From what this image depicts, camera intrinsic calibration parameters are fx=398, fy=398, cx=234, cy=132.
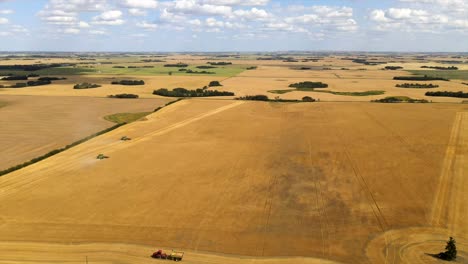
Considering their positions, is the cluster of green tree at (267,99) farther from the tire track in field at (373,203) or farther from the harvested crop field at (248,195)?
the tire track in field at (373,203)

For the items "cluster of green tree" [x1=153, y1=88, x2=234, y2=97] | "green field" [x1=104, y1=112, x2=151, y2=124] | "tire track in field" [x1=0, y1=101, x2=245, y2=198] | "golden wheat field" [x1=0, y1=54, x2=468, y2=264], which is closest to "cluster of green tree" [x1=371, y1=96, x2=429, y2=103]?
"golden wheat field" [x1=0, y1=54, x2=468, y2=264]

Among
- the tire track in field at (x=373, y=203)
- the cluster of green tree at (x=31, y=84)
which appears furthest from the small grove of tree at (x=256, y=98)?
the cluster of green tree at (x=31, y=84)

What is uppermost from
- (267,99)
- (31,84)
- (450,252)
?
(31,84)

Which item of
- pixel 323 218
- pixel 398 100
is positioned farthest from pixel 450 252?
pixel 398 100

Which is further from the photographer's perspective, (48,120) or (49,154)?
(48,120)

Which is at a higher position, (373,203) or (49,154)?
(49,154)

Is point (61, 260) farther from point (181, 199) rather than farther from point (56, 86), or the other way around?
point (56, 86)

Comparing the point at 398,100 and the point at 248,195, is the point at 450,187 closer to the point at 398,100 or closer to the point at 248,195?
the point at 248,195
